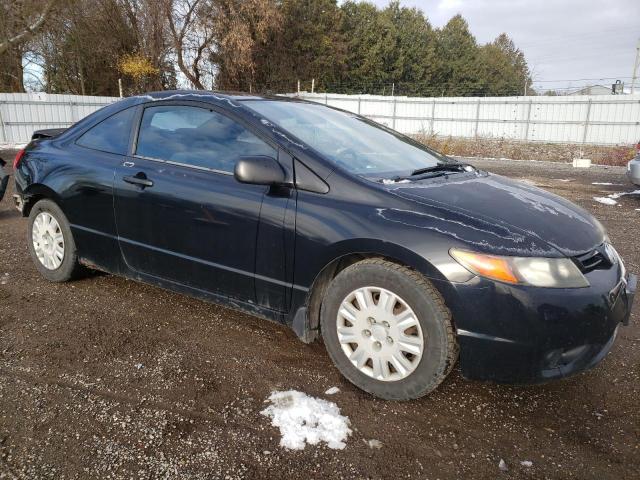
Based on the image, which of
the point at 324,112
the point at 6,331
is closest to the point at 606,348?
the point at 324,112

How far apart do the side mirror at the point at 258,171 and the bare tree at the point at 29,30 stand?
25.6 metres

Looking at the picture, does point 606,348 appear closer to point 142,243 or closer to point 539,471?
point 539,471

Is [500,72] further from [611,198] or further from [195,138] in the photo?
[195,138]

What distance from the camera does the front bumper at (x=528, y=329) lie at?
2.16 metres

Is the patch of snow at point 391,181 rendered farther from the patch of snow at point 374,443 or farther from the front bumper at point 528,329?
the patch of snow at point 374,443

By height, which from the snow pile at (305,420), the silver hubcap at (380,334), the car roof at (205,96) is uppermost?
the car roof at (205,96)

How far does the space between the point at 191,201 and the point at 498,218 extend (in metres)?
1.71

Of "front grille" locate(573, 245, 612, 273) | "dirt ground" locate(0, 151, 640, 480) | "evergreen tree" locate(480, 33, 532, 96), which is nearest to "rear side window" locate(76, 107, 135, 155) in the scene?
"dirt ground" locate(0, 151, 640, 480)

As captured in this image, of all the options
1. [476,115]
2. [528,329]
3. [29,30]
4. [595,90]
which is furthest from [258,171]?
[595,90]

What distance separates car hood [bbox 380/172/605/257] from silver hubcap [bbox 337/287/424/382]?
16.2 inches

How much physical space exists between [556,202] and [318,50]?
39.8 m

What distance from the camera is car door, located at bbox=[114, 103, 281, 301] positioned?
2.80m

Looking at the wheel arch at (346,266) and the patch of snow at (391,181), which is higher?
the patch of snow at (391,181)

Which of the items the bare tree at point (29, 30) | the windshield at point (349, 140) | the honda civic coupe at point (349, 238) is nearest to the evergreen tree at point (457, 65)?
the bare tree at point (29, 30)
